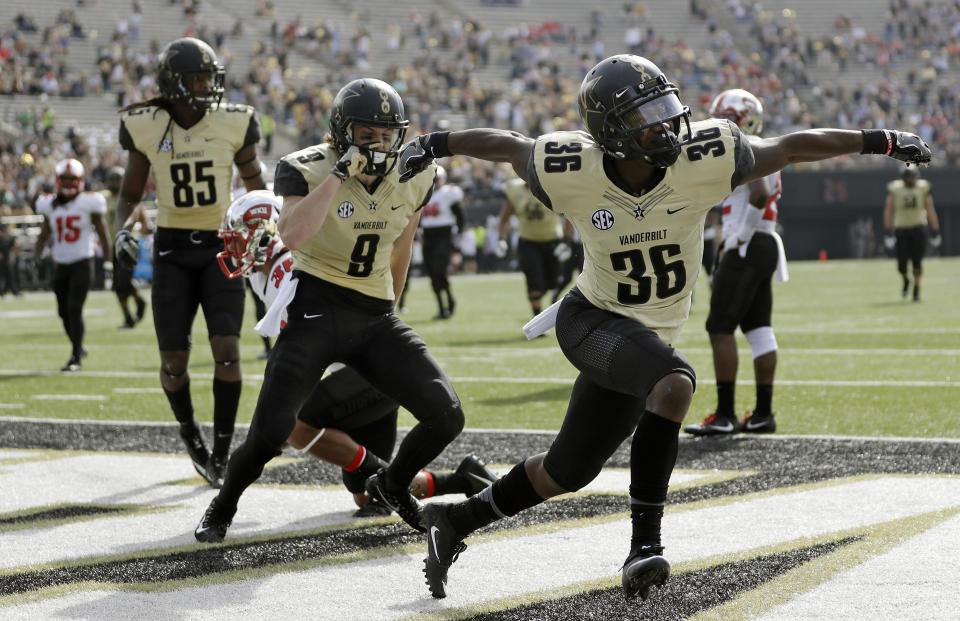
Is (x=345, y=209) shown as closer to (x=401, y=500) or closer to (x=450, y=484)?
Result: (x=401, y=500)

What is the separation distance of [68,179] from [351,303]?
328 inches

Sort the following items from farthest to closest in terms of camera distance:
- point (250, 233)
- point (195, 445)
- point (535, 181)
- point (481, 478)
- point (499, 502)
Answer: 1. point (195, 445)
2. point (250, 233)
3. point (481, 478)
4. point (499, 502)
5. point (535, 181)

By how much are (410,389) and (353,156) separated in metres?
0.83

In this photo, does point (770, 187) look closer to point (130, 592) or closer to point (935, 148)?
point (130, 592)

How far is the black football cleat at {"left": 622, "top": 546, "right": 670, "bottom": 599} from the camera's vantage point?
3.56 meters

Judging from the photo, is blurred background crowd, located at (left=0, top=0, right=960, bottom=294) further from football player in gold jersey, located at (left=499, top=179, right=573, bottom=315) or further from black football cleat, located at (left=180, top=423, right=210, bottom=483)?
black football cleat, located at (left=180, top=423, right=210, bottom=483)

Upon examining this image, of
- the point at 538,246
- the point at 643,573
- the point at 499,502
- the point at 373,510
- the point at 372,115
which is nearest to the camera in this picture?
the point at 643,573

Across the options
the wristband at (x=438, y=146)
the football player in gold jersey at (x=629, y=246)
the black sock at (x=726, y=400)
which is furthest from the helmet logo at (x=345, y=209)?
the black sock at (x=726, y=400)

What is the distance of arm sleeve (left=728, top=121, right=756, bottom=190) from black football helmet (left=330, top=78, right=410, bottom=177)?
3.92 feet

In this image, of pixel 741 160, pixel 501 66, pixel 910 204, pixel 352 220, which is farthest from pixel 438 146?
pixel 501 66

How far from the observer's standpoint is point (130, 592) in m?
4.00

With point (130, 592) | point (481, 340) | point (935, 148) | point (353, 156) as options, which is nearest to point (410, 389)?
point (353, 156)

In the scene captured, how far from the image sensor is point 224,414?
592 centimetres

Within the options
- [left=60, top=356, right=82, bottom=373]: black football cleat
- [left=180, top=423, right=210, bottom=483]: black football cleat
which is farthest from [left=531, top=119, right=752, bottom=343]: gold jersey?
[left=60, top=356, right=82, bottom=373]: black football cleat
